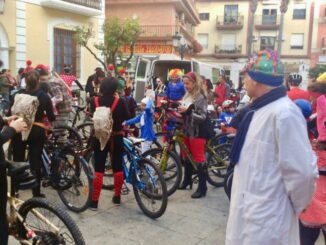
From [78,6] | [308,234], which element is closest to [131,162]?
[308,234]

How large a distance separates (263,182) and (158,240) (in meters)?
2.21

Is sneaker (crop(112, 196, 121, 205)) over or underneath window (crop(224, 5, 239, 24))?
underneath

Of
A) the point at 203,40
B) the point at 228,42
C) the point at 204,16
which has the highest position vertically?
the point at 204,16

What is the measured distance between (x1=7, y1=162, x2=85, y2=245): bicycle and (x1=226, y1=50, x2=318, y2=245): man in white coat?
132 cm

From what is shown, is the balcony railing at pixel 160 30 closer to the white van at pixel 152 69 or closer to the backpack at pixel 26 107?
the white van at pixel 152 69

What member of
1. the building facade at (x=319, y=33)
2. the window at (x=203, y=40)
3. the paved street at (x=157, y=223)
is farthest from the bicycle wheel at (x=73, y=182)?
the building facade at (x=319, y=33)

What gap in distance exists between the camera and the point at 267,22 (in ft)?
140

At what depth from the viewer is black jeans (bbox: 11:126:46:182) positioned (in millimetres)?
4660

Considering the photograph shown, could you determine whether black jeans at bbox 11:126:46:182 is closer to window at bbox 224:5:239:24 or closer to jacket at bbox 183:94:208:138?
jacket at bbox 183:94:208:138

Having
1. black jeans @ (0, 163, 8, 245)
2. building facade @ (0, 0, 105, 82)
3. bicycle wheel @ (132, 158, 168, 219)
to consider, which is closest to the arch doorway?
building facade @ (0, 0, 105, 82)

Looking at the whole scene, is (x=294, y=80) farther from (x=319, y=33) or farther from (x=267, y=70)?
(x=319, y=33)

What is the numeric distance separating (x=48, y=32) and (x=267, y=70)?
14.6m

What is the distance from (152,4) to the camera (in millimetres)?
26797

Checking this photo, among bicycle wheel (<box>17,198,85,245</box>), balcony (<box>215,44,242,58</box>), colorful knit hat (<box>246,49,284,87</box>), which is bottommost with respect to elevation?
bicycle wheel (<box>17,198,85,245</box>)
